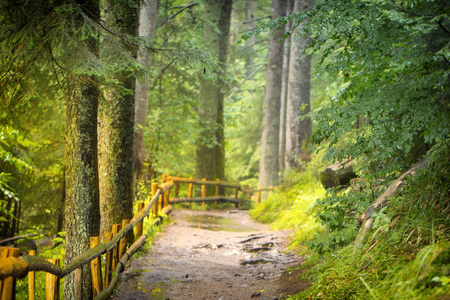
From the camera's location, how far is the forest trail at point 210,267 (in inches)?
215

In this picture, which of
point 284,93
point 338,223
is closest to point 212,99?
point 284,93

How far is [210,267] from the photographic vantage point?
695 centimetres

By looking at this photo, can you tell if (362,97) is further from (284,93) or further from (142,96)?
(284,93)

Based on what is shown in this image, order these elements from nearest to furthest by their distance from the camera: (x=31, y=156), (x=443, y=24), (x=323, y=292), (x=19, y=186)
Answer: (x=443, y=24)
(x=323, y=292)
(x=31, y=156)
(x=19, y=186)

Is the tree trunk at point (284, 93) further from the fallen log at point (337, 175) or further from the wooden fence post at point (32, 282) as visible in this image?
the wooden fence post at point (32, 282)

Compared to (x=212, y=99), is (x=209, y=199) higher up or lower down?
lower down

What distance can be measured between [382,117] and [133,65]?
→ 342 centimetres

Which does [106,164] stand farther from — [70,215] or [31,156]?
[31,156]

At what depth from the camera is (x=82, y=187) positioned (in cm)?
539

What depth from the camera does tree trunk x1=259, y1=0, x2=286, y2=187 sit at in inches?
750

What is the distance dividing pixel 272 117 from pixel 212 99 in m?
3.96

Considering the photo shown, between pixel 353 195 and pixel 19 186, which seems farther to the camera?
pixel 19 186

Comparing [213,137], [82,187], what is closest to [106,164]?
[82,187]

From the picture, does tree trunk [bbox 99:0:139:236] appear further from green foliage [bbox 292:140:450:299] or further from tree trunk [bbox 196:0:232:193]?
tree trunk [bbox 196:0:232:193]
